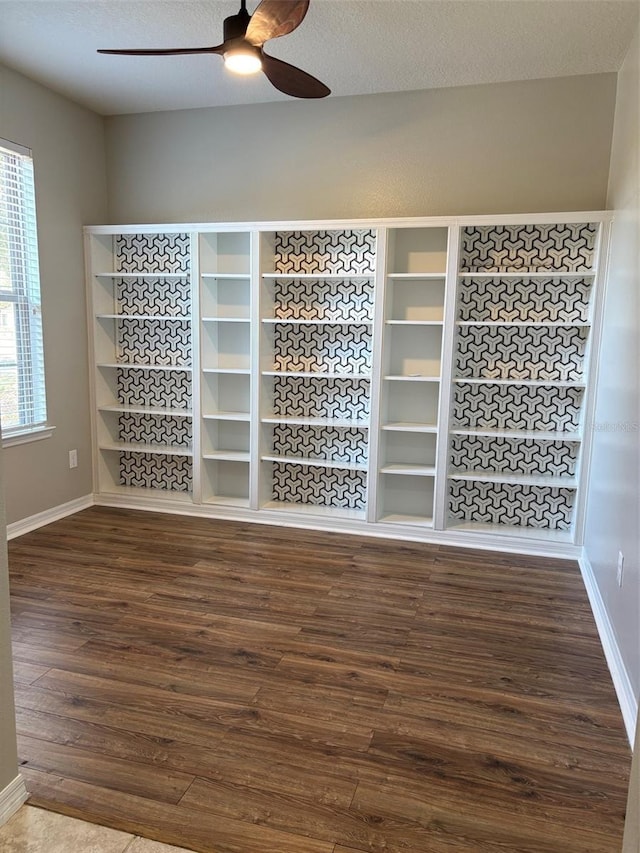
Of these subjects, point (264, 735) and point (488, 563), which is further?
point (488, 563)

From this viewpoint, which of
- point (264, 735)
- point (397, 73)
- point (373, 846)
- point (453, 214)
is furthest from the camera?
point (453, 214)

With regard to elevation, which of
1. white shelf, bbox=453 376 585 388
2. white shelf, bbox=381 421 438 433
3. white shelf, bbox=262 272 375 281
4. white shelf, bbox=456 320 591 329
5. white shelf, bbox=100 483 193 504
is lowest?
white shelf, bbox=100 483 193 504

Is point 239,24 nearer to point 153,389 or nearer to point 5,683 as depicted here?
point 5,683

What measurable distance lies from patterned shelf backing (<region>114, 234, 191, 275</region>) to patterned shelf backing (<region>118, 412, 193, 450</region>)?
1.11 m

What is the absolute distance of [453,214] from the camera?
13.1 ft

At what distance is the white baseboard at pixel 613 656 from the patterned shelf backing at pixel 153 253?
3.29 m

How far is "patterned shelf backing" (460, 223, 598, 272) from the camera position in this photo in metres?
3.78

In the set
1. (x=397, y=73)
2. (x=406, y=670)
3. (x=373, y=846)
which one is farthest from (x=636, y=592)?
(x=397, y=73)

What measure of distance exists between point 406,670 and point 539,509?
77.1 inches

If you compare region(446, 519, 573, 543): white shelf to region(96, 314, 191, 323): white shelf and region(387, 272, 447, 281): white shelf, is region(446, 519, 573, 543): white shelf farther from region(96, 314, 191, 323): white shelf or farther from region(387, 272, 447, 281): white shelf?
region(96, 314, 191, 323): white shelf

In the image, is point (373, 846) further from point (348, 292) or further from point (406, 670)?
point (348, 292)

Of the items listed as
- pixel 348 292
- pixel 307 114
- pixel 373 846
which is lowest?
pixel 373 846

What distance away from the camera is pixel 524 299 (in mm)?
3904

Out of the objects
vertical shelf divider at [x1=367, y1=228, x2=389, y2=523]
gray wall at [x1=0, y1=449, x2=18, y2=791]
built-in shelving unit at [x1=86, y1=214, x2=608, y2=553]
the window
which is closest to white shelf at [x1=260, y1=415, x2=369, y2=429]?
built-in shelving unit at [x1=86, y1=214, x2=608, y2=553]
